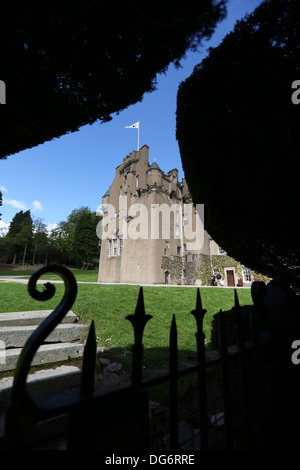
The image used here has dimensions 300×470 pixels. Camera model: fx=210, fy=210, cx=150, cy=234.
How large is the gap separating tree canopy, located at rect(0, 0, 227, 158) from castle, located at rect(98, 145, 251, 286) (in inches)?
836

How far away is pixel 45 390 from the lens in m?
2.85

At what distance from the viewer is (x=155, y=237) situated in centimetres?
2480

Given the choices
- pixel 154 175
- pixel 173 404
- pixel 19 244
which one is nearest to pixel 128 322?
pixel 173 404

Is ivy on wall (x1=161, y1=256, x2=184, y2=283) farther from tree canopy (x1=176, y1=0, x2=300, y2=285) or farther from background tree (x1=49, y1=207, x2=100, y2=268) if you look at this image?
background tree (x1=49, y1=207, x2=100, y2=268)

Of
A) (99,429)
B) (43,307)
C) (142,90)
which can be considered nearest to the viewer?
(99,429)

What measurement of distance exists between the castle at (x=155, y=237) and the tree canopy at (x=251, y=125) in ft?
68.0

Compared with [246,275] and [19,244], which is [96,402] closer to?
[246,275]

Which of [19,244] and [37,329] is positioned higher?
[19,244]

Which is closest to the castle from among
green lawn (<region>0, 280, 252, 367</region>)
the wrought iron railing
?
green lawn (<region>0, 280, 252, 367</region>)

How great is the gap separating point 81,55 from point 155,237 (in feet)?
75.1

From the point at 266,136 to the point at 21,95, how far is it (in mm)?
2403

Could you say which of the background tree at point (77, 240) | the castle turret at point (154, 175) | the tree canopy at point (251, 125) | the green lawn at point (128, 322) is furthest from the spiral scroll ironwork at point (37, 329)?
the background tree at point (77, 240)
